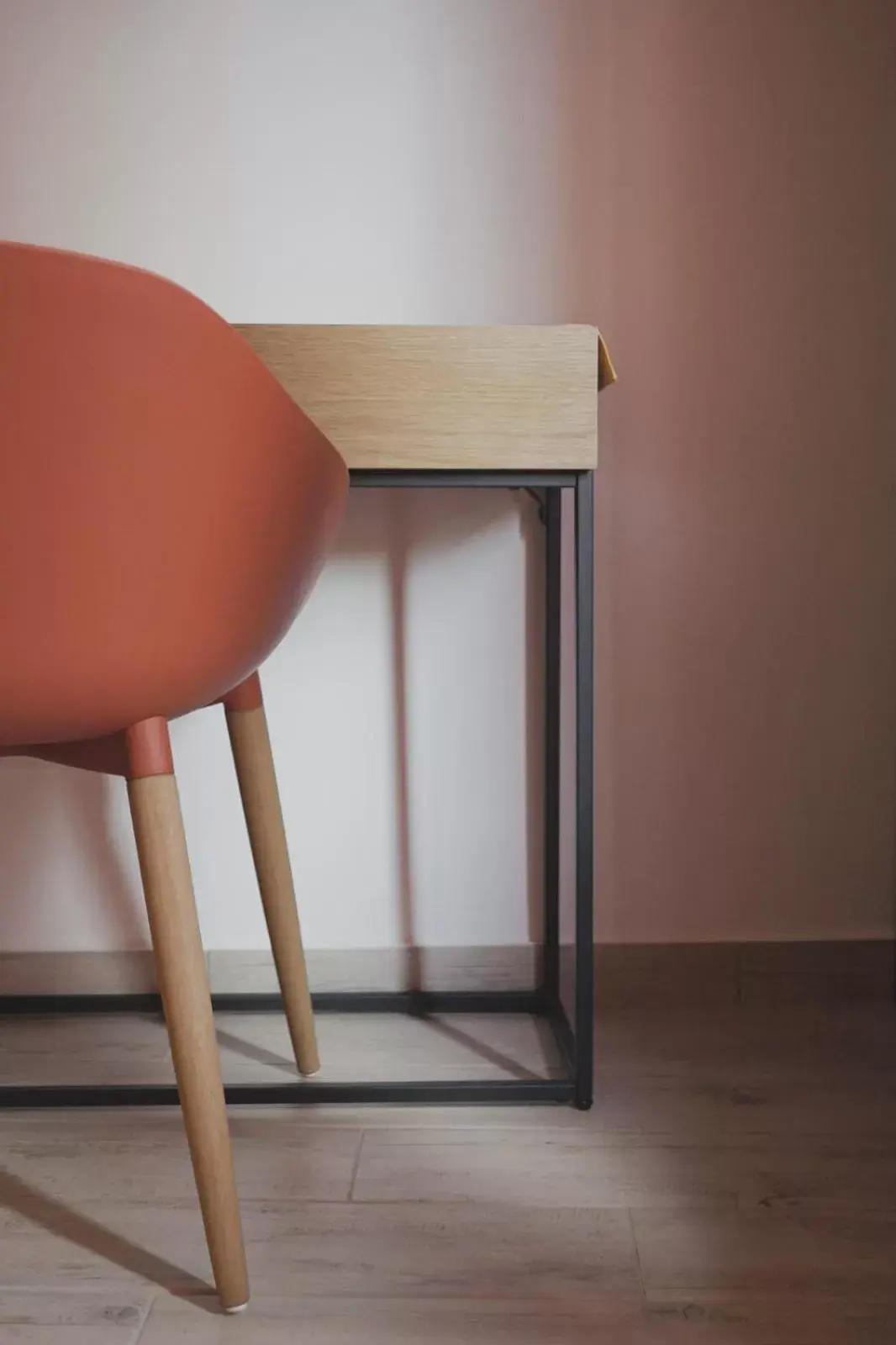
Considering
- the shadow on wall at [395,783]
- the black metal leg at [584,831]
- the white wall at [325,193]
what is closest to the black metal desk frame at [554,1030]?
the black metal leg at [584,831]

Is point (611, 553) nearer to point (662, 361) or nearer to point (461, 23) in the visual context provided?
point (662, 361)

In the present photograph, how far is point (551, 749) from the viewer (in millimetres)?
1377

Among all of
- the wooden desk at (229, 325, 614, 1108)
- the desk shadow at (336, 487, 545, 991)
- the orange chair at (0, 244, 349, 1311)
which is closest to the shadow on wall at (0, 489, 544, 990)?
the desk shadow at (336, 487, 545, 991)

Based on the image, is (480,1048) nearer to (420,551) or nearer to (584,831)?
(584,831)

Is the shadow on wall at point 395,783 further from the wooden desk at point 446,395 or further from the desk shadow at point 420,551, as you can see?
the wooden desk at point 446,395

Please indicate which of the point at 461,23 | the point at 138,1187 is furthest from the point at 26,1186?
the point at 461,23

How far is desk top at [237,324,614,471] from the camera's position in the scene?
1.01m

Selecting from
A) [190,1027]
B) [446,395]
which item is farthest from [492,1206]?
[446,395]

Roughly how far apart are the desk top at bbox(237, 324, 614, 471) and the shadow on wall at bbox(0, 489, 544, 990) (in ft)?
1.24

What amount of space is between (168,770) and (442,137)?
948mm

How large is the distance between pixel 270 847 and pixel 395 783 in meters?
0.29

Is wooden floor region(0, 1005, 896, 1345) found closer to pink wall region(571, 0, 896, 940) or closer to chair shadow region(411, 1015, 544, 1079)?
chair shadow region(411, 1015, 544, 1079)

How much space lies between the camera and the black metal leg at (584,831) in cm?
108

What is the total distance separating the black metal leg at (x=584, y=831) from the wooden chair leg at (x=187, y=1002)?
16.4 inches
